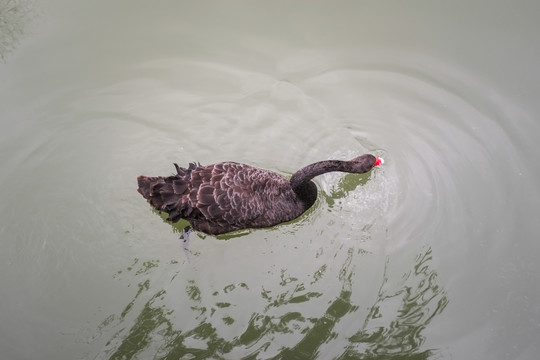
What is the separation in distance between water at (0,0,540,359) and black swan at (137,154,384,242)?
1.39 feet

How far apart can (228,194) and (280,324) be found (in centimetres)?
139

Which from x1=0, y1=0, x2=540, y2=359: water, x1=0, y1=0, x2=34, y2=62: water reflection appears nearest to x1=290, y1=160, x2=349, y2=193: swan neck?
x1=0, y1=0, x2=540, y2=359: water

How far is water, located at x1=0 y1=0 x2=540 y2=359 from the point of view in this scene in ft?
14.1

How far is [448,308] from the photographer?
445 cm

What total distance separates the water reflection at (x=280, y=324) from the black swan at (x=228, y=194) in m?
0.67

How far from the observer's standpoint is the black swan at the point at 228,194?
415 centimetres

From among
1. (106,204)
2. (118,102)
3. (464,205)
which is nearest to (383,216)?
(464,205)

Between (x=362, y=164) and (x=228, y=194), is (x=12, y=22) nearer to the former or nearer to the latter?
(x=228, y=194)

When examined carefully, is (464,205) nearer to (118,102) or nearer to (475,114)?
(475,114)

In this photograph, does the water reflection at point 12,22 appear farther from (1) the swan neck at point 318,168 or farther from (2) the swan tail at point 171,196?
(1) the swan neck at point 318,168

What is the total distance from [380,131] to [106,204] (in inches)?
135

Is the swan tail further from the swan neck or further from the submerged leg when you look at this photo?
the swan neck

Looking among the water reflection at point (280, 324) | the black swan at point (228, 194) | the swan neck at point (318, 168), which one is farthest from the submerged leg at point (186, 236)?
the swan neck at point (318, 168)

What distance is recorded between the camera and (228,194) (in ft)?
13.7
